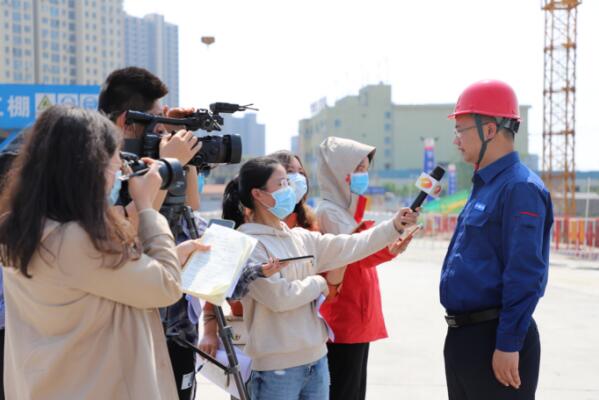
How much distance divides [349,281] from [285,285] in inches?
29.2

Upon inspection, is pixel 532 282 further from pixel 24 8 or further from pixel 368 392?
pixel 24 8

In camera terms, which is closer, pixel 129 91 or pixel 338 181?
pixel 129 91

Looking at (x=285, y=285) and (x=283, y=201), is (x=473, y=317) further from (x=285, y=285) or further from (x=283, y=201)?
(x=283, y=201)

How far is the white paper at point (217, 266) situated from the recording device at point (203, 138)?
1.20 feet

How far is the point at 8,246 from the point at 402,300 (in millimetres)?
7220

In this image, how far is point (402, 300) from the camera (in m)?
8.47

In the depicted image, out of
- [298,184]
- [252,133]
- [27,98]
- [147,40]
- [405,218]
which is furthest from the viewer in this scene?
[252,133]

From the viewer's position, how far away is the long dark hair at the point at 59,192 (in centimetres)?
167

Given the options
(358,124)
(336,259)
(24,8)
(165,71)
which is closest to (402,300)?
(336,259)

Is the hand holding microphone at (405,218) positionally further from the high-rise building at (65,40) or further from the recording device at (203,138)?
the high-rise building at (65,40)

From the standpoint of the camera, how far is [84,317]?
176cm

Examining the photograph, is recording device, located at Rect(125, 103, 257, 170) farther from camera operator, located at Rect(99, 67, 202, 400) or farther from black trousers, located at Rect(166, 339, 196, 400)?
black trousers, located at Rect(166, 339, 196, 400)

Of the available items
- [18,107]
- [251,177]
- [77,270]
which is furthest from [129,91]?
[18,107]

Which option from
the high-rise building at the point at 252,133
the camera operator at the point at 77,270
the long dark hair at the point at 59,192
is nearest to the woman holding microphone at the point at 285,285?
the camera operator at the point at 77,270
